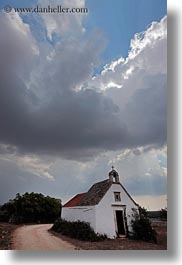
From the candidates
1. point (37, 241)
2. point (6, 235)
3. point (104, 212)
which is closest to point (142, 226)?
point (104, 212)

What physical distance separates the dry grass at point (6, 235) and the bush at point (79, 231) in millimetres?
267

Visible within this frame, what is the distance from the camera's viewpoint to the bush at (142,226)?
2518 mm

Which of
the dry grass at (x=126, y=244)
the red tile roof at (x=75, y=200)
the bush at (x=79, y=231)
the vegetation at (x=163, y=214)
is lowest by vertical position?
the dry grass at (x=126, y=244)

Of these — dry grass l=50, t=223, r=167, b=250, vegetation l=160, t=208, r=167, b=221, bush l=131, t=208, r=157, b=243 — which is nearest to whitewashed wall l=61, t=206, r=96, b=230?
dry grass l=50, t=223, r=167, b=250

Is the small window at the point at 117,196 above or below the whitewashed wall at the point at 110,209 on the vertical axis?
above

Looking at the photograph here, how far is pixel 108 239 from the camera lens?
2.47 m

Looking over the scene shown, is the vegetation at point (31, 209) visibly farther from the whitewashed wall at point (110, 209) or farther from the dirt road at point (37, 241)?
the whitewashed wall at point (110, 209)

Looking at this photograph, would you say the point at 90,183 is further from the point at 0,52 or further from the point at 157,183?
the point at 0,52

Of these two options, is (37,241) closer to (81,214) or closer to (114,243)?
(81,214)

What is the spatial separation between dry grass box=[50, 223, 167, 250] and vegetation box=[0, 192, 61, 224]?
139 mm

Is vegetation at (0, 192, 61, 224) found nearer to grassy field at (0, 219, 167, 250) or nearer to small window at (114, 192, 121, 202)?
grassy field at (0, 219, 167, 250)

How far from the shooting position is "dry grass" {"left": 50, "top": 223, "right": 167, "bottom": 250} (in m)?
2.45

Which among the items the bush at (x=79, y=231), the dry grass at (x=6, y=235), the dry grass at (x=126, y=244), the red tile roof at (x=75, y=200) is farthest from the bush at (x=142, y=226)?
the dry grass at (x=6, y=235)

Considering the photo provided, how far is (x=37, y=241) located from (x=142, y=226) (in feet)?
2.23
